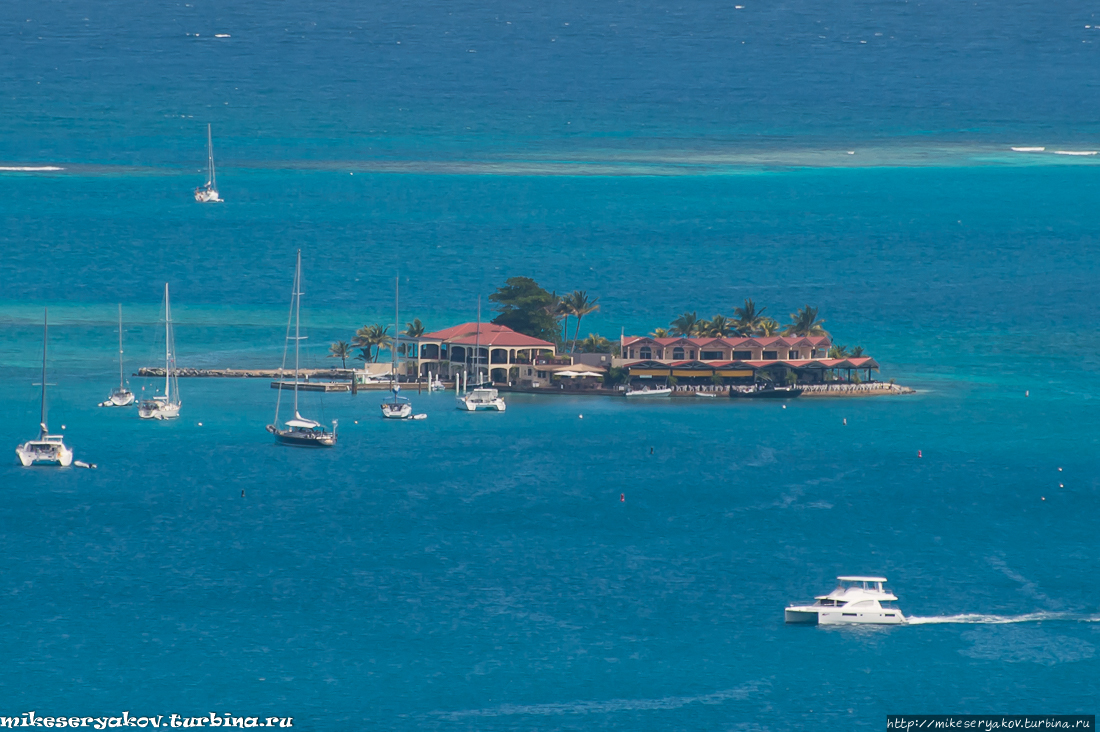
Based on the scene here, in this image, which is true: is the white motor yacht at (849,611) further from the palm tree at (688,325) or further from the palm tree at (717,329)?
the palm tree at (717,329)

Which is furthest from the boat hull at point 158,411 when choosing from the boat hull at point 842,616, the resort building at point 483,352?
the boat hull at point 842,616

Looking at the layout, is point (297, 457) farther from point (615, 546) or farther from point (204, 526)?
point (615, 546)

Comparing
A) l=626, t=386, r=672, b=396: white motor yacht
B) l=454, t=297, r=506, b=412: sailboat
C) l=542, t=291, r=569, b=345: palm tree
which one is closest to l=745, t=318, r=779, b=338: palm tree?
l=626, t=386, r=672, b=396: white motor yacht

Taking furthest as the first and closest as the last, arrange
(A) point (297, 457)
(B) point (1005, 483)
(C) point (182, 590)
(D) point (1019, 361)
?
(D) point (1019, 361), (A) point (297, 457), (B) point (1005, 483), (C) point (182, 590)

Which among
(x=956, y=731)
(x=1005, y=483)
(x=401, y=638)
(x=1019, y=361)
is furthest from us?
(x=1019, y=361)

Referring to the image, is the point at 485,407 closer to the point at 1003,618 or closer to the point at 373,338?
the point at 373,338

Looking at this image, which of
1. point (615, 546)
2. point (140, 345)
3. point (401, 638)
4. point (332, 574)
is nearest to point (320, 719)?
point (401, 638)

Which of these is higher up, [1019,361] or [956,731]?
[1019,361]
